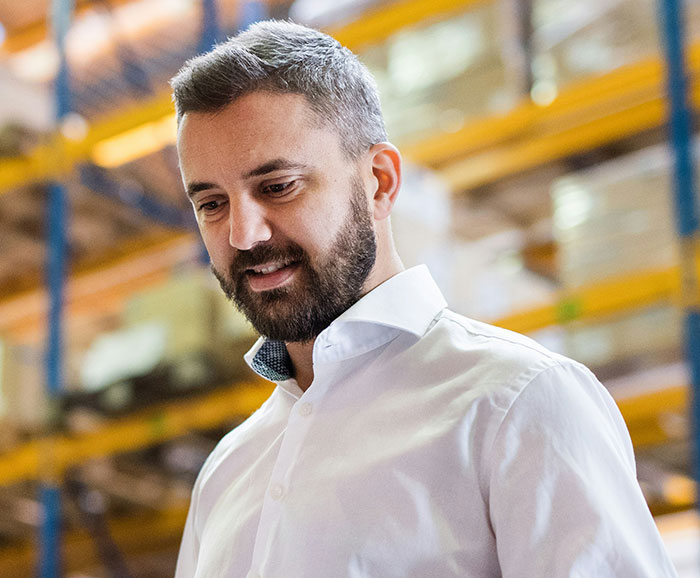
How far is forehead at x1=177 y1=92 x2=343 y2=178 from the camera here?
3.93 feet

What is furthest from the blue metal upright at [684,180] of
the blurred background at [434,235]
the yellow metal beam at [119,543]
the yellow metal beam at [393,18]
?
the yellow metal beam at [119,543]

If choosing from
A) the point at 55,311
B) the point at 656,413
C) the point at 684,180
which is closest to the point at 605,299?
the point at 684,180

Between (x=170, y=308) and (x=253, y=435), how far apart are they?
3.84 m

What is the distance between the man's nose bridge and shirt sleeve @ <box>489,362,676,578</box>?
1.14 feet

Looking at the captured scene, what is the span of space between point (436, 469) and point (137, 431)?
173 inches

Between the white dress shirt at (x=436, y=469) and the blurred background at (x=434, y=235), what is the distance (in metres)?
2.99

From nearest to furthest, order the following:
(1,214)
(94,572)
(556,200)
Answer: (556,200) < (1,214) < (94,572)

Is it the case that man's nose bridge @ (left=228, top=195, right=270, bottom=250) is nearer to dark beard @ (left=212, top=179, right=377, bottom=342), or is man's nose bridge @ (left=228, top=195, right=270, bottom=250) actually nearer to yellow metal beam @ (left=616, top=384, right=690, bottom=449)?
dark beard @ (left=212, top=179, right=377, bottom=342)

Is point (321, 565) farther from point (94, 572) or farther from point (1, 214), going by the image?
point (94, 572)

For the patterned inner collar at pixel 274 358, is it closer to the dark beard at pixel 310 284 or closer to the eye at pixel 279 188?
the dark beard at pixel 310 284

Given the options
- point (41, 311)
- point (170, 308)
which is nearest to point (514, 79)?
point (170, 308)

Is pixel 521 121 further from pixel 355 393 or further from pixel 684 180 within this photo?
pixel 355 393

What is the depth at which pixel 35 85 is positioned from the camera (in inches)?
246

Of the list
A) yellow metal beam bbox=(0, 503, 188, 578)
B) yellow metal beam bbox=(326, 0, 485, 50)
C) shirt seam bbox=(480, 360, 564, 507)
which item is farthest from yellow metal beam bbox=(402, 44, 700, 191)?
shirt seam bbox=(480, 360, 564, 507)
